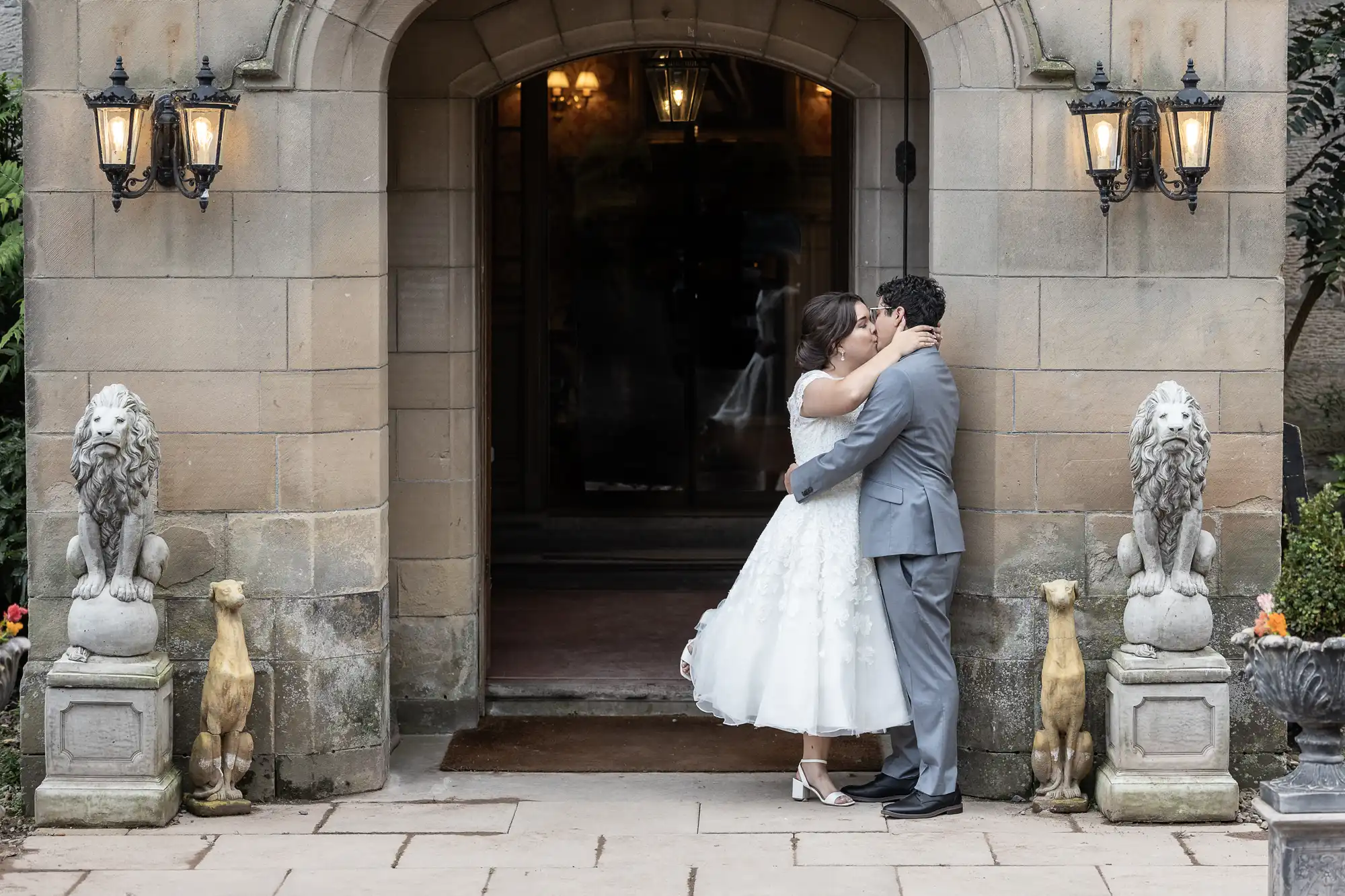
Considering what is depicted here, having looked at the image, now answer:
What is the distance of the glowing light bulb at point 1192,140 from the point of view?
24.0 feet

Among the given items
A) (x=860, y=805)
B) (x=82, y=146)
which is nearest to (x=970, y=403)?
(x=860, y=805)

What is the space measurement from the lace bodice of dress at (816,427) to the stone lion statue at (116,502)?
2.69 metres

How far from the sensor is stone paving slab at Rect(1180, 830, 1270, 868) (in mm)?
6914

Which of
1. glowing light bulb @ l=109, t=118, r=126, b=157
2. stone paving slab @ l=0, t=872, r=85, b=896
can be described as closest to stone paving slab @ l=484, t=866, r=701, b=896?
stone paving slab @ l=0, t=872, r=85, b=896

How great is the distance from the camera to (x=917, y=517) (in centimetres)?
748

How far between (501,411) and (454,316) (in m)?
4.89

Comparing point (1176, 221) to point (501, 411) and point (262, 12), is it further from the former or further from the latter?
point (501, 411)

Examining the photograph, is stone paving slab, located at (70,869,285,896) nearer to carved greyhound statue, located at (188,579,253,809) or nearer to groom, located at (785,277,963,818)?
carved greyhound statue, located at (188,579,253,809)

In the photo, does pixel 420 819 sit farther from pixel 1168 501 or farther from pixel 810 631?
pixel 1168 501

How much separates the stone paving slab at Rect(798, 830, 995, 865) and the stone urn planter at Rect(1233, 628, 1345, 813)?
1.84 m

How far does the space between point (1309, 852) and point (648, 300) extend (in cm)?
893

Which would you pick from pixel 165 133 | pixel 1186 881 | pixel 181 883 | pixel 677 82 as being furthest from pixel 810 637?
pixel 677 82

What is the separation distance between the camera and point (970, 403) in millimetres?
7781

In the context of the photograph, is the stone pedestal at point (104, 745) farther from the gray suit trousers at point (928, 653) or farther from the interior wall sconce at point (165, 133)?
the gray suit trousers at point (928, 653)
